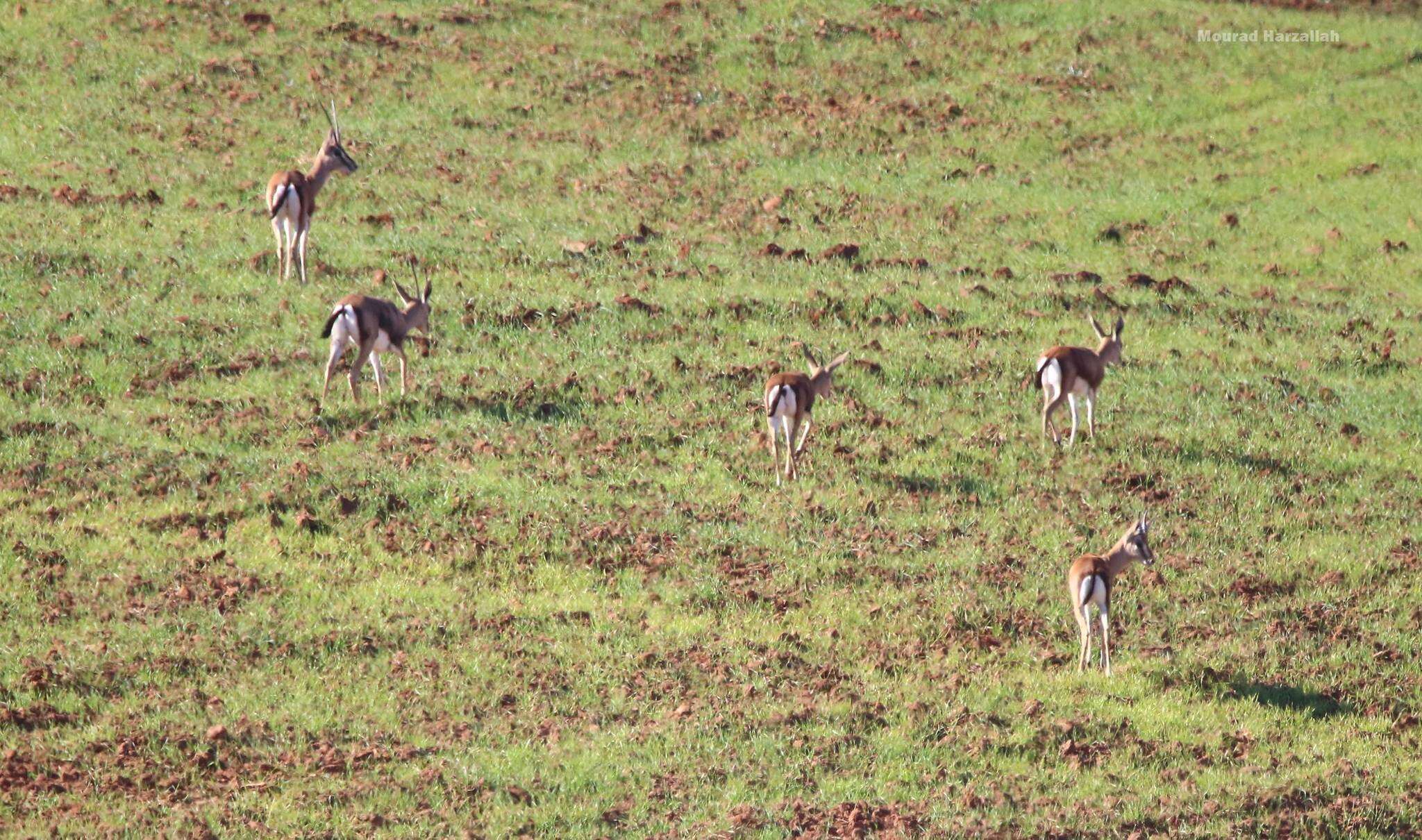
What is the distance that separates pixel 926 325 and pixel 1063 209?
6.98 meters

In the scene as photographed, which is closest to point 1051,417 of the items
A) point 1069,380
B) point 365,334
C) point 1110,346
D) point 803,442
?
point 1069,380

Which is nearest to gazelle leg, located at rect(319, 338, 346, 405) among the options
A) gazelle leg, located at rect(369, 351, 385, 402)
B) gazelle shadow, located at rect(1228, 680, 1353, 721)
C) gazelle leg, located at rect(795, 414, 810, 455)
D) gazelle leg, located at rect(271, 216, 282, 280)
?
gazelle leg, located at rect(369, 351, 385, 402)

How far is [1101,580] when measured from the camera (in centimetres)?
1391

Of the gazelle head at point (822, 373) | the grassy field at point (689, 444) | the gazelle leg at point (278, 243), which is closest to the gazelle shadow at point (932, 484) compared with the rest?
the grassy field at point (689, 444)

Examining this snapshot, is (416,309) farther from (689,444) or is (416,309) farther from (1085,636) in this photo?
(1085,636)

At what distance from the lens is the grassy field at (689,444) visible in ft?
41.1

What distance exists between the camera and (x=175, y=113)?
2905cm

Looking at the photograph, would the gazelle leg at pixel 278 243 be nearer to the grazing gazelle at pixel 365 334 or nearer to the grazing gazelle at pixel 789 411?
the grazing gazelle at pixel 365 334

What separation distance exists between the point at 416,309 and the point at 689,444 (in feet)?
13.5

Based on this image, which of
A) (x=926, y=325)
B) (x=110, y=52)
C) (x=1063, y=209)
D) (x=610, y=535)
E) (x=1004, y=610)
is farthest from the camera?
(x=110, y=52)

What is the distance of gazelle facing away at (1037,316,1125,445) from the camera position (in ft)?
60.7

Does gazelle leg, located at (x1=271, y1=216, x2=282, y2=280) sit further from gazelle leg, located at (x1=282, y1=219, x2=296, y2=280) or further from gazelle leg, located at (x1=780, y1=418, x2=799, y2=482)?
gazelle leg, located at (x1=780, y1=418, x2=799, y2=482)

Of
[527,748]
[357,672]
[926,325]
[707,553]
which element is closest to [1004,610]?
[707,553]

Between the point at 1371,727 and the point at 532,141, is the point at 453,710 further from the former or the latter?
the point at 532,141
